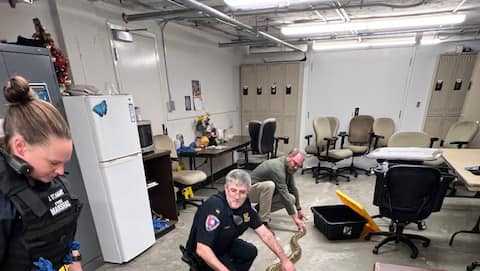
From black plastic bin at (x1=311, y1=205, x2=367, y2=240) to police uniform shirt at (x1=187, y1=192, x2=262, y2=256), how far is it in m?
1.25

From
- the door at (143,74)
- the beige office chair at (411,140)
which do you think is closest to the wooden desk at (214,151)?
the door at (143,74)

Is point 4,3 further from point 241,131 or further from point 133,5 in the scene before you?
point 241,131

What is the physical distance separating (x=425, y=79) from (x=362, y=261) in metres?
4.37

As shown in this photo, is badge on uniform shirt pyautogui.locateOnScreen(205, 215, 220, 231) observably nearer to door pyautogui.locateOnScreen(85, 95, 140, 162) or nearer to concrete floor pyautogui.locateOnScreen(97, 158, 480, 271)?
concrete floor pyautogui.locateOnScreen(97, 158, 480, 271)

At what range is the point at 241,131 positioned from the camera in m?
6.21

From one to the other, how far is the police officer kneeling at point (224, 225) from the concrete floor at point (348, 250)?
74 centimetres

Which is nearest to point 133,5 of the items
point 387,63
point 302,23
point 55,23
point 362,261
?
point 55,23

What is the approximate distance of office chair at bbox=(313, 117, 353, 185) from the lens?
4504 millimetres

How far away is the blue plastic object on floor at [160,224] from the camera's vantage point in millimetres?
3016

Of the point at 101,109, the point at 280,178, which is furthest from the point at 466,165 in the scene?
the point at 101,109

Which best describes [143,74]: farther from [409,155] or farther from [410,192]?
[409,155]

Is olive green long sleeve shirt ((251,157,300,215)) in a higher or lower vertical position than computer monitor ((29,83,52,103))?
lower

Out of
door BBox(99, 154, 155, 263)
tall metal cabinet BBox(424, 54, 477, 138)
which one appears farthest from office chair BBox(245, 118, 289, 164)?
tall metal cabinet BBox(424, 54, 477, 138)

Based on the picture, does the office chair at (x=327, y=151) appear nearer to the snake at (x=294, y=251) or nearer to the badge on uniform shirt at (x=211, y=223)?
the snake at (x=294, y=251)
